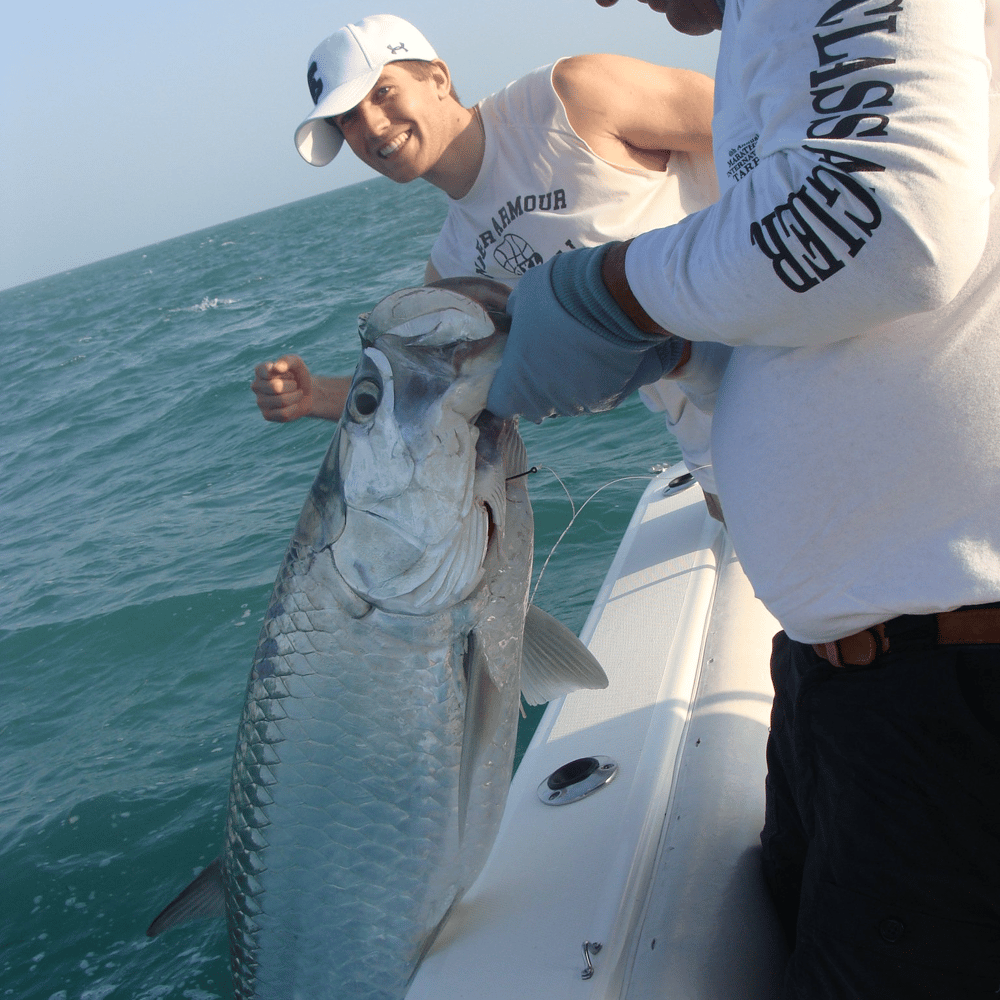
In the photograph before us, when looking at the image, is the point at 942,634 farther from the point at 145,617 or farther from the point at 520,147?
the point at 145,617

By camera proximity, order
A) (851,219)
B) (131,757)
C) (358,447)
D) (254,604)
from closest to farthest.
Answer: (851,219) → (358,447) → (131,757) → (254,604)

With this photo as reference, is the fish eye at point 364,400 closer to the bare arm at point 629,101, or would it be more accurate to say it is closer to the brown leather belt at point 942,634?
the brown leather belt at point 942,634

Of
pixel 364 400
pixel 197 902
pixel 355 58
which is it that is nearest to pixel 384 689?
pixel 364 400

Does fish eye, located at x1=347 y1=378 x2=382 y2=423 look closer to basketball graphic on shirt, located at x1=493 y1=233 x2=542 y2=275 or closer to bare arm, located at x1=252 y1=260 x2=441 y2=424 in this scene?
Result: bare arm, located at x1=252 y1=260 x2=441 y2=424

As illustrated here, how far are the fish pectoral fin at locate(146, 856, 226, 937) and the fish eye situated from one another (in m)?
1.02

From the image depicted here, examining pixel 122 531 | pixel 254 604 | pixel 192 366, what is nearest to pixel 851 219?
pixel 254 604

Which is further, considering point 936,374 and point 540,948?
point 540,948

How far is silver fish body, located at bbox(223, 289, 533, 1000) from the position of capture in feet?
4.94

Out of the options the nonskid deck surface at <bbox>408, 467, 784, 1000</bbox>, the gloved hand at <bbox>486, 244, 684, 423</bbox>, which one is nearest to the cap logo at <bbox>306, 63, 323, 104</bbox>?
the gloved hand at <bbox>486, 244, 684, 423</bbox>

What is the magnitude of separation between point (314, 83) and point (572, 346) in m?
1.74

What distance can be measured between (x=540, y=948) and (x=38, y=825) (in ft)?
10.8

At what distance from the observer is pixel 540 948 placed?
159 cm

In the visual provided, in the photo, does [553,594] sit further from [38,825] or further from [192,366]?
[192,366]

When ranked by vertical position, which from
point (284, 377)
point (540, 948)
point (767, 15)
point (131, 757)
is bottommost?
point (131, 757)
